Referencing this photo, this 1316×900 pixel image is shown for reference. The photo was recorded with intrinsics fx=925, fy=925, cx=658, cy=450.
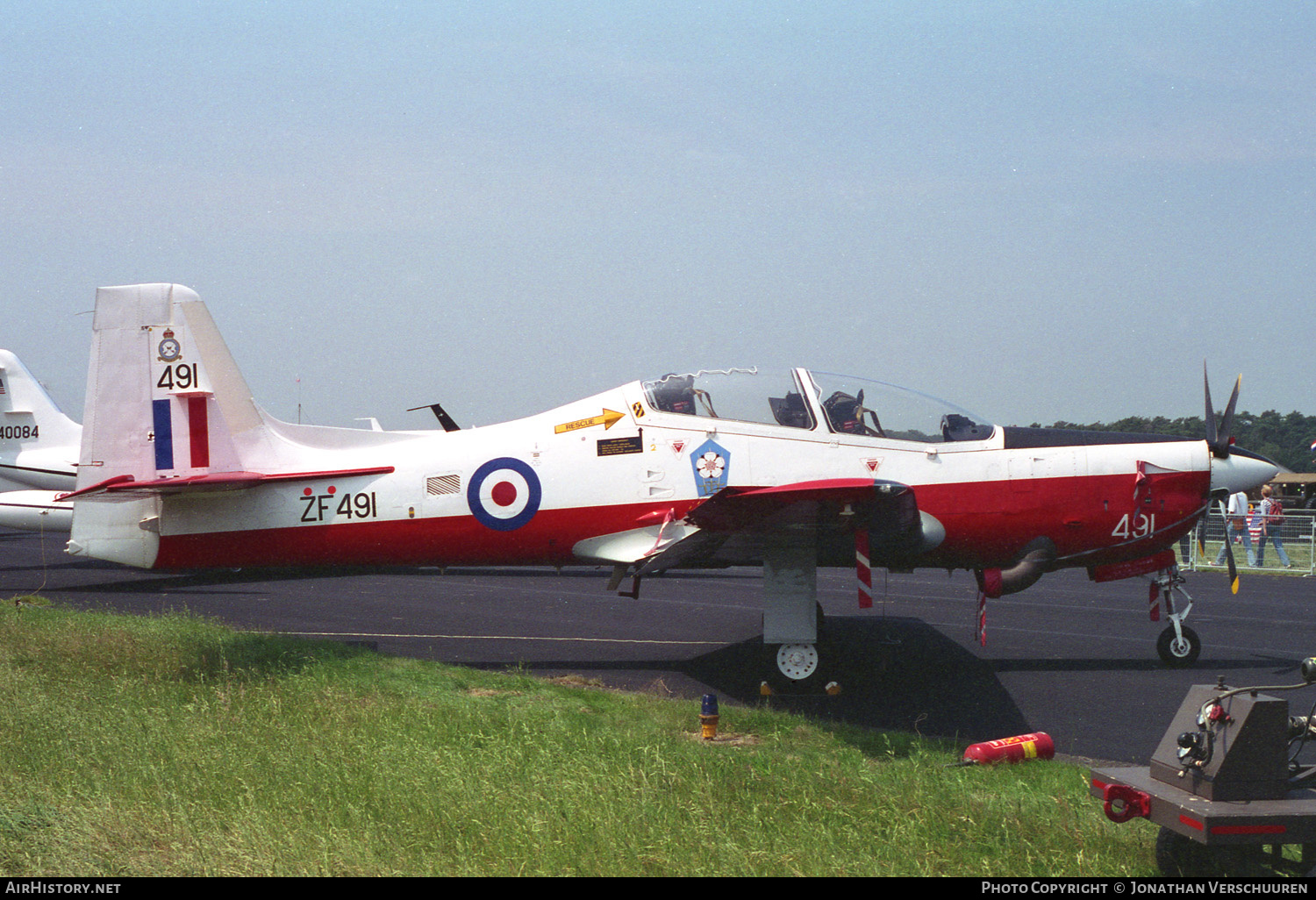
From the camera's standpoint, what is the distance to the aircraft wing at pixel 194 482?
8305 mm

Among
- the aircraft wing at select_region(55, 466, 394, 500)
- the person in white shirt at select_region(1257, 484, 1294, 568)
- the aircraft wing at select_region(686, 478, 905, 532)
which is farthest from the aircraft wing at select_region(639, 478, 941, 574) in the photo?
the person in white shirt at select_region(1257, 484, 1294, 568)

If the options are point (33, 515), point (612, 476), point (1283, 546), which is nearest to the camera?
point (612, 476)

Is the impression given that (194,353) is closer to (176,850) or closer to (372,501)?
(372,501)

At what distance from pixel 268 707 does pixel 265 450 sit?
3244 millimetres

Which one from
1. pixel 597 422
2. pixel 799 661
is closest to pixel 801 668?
pixel 799 661

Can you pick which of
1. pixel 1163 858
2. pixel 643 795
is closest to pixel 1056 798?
pixel 1163 858

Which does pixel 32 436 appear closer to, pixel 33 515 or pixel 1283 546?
pixel 33 515

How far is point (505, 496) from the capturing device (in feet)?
28.7

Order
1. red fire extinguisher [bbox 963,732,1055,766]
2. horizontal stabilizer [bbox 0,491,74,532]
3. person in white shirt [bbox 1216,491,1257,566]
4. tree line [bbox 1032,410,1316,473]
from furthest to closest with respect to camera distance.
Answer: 1. tree line [bbox 1032,410,1316,473]
2. person in white shirt [bbox 1216,491,1257,566]
3. horizontal stabilizer [bbox 0,491,74,532]
4. red fire extinguisher [bbox 963,732,1055,766]

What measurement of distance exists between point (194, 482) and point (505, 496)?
2.83m

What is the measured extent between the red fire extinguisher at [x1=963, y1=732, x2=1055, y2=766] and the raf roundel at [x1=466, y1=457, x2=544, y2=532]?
14.5 feet

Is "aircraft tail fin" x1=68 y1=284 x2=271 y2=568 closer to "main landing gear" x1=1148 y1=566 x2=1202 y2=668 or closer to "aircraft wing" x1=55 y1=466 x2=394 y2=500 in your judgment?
"aircraft wing" x1=55 y1=466 x2=394 y2=500

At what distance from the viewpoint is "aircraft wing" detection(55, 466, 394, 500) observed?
830 cm

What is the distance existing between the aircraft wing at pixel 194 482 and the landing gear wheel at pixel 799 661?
13.5 ft
